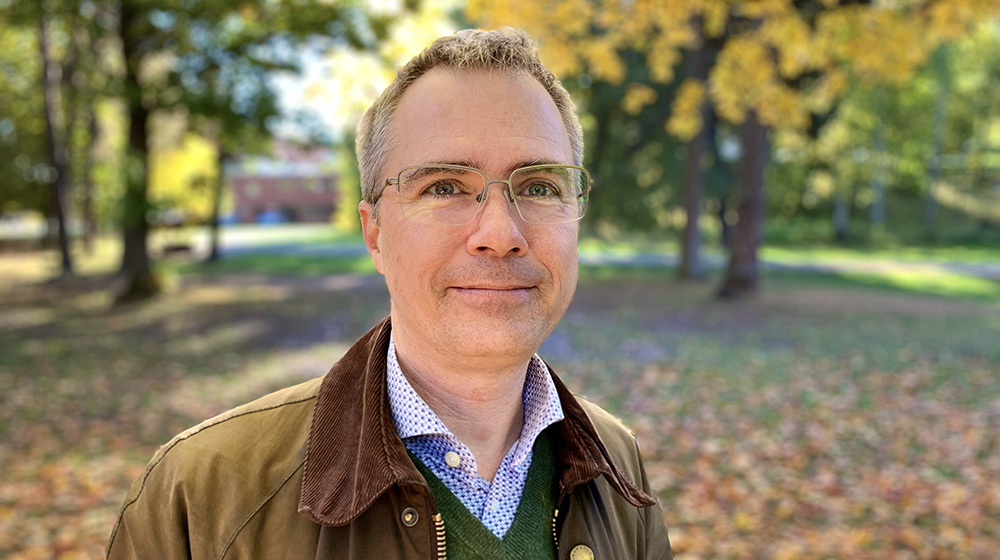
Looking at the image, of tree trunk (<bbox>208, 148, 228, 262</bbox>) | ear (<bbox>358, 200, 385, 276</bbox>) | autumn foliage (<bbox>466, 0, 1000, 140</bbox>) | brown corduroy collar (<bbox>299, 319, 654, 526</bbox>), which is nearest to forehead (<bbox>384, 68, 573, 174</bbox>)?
ear (<bbox>358, 200, 385, 276</bbox>)

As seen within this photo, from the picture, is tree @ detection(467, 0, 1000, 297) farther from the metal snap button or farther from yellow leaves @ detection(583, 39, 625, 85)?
the metal snap button

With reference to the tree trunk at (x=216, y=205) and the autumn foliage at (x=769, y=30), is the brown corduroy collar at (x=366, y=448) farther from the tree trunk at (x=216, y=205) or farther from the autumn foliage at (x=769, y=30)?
the tree trunk at (x=216, y=205)

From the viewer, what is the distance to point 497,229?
1.68 metres

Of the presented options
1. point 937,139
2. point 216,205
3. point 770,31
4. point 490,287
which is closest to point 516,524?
point 490,287

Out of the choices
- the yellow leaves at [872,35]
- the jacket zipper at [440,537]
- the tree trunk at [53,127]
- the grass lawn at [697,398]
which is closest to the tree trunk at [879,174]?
the grass lawn at [697,398]

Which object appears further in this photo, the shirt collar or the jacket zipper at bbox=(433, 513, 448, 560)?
the shirt collar

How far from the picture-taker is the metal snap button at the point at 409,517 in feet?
5.14

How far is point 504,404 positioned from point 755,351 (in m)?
10.4

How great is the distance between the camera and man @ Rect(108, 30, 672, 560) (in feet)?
5.22

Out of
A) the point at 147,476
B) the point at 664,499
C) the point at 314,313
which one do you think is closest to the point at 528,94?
the point at 147,476

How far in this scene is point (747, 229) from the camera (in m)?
16.3

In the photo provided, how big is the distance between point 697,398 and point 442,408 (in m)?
7.62

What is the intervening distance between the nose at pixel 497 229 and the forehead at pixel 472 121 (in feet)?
0.22

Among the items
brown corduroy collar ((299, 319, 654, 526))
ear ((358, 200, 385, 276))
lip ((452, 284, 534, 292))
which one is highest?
ear ((358, 200, 385, 276))
